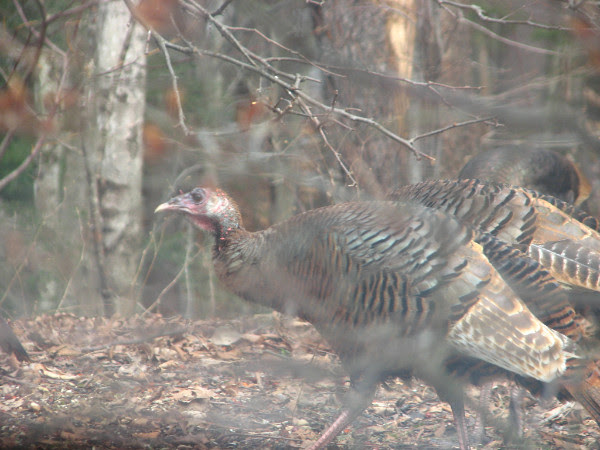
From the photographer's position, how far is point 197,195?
2.98 m

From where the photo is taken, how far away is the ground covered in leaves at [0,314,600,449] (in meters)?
2.19

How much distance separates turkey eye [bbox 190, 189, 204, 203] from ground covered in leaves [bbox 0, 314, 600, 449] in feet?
2.23

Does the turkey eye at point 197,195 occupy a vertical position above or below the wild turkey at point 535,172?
below

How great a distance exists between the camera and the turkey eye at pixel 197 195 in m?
2.97

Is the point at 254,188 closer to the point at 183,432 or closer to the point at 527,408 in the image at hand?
the point at 183,432

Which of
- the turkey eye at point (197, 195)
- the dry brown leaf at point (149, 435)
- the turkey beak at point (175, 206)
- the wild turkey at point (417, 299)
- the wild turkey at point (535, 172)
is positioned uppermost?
the wild turkey at point (535, 172)

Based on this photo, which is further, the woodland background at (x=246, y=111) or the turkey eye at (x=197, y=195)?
the turkey eye at (x=197, y=195)

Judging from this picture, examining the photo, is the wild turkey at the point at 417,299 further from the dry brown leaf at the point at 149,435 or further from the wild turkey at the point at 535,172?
the wild turkey at the point at 535,172

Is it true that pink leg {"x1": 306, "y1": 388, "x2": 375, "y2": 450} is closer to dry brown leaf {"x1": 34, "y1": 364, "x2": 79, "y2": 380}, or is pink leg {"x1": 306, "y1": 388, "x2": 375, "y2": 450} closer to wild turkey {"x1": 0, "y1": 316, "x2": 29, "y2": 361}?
dry brown leaf {"x1": 34, "y1": 364, "x2": 79, "y2": 380}

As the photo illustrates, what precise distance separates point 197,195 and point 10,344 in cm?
125

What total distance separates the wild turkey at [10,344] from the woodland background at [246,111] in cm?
83

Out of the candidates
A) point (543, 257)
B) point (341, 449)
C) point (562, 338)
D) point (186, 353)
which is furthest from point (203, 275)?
point (562, 338)

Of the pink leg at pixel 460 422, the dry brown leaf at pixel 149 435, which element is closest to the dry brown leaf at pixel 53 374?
the dry brown leaf at pixel 149 435

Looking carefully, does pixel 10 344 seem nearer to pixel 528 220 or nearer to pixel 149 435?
pixel 149 435
